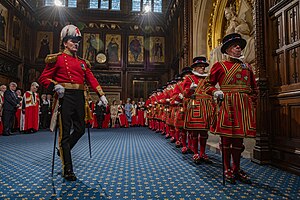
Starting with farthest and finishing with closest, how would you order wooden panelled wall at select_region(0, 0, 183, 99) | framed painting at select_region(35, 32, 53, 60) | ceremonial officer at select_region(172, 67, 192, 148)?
1. framed painting at select_region(35, 32, 53, 60)
2. wooden panelled wall at select_region(0, 0, 183, 99)
3. ceremonial officer at select_region(172, 67, 192, 148)

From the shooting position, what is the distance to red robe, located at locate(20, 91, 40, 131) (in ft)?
28.1

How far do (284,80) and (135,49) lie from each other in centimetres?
1310

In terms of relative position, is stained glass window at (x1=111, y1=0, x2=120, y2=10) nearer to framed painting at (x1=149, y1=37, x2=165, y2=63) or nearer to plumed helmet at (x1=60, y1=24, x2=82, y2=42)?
framed painting at (x1=149, y1=37, x2=165, y2=63)

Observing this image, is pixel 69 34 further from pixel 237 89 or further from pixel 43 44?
pixel 43 44

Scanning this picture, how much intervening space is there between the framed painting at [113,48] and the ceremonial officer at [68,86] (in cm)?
1276

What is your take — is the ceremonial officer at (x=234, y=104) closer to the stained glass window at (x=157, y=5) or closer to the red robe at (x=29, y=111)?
the red robe at (x=29, y=111)

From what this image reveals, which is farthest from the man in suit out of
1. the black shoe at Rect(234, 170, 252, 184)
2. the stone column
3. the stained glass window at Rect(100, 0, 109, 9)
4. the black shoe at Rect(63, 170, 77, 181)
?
the stained glass window at Rect(100, 0, 109, 9)

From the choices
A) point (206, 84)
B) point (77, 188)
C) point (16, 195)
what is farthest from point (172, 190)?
point (16, 195)

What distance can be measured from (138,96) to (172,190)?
13.2m

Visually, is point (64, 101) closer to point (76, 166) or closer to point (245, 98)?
point (76, 166)

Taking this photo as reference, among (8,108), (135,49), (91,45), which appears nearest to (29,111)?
(8,108)

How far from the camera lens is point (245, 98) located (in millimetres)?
2637

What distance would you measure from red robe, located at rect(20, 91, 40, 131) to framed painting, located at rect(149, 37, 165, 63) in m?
8.74

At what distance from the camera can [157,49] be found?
1588cm
